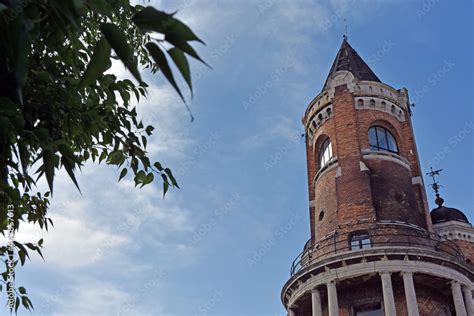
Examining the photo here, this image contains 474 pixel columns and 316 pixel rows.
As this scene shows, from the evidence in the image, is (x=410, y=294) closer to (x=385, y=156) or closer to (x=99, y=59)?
(x=385, y=156)

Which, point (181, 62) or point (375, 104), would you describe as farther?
point (375, 104)

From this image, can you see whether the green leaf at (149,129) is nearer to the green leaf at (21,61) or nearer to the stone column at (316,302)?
the green leaf at (21,61)

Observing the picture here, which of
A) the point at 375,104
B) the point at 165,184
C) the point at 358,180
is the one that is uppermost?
the point at 375,104

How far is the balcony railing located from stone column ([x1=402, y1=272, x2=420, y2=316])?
1100mm

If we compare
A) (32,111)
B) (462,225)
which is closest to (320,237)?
(462,225)

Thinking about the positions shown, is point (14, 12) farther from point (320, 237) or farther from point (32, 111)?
point (320, 237)

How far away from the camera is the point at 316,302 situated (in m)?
22.8

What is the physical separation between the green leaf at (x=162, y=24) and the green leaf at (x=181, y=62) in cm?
5

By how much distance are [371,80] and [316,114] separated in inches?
125

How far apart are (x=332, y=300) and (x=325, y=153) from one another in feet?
27.1

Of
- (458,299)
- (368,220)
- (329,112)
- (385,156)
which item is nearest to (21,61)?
(368,220)

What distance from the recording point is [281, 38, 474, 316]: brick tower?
22.2 m

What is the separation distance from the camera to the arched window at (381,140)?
1048 inches

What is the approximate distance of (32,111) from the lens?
3521 mm
